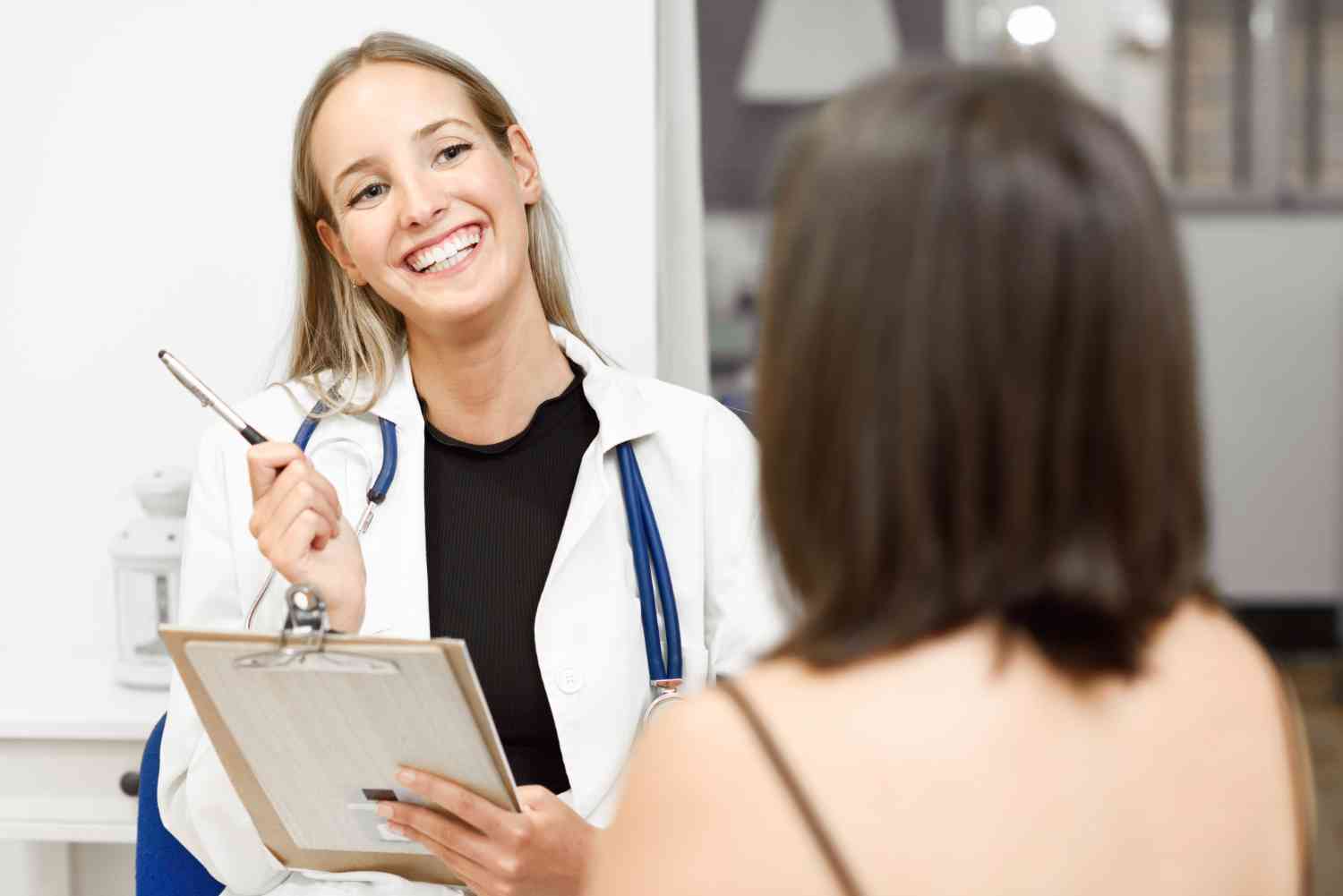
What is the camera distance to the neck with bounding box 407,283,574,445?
1412 millimetres

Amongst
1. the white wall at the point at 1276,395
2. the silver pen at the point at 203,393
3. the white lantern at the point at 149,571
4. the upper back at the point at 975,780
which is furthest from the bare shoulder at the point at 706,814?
the white wall at the point at 1276,395

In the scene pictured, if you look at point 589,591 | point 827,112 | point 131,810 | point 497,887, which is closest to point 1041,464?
point 827,112

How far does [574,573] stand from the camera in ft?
4.38

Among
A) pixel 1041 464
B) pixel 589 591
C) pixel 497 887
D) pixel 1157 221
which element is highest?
pixel 1157 221

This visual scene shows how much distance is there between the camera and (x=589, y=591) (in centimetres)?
133

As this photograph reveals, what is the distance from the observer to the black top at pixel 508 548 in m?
1.32

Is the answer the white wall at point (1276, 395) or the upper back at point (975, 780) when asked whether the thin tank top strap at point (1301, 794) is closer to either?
the upper back at point (975, 780)

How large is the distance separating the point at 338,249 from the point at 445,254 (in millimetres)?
161

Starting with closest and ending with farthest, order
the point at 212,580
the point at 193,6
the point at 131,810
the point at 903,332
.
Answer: the point at 903,332, the point at 212,580, the point at 131,810, the point at 193,6

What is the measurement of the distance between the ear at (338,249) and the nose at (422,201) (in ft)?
0.42

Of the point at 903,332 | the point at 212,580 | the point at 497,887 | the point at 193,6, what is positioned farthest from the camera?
the point at 193,6

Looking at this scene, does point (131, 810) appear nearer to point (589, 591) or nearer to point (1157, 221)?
point (589, 591)

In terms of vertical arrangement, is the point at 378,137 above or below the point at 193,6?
below

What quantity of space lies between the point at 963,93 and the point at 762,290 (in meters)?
0.13
